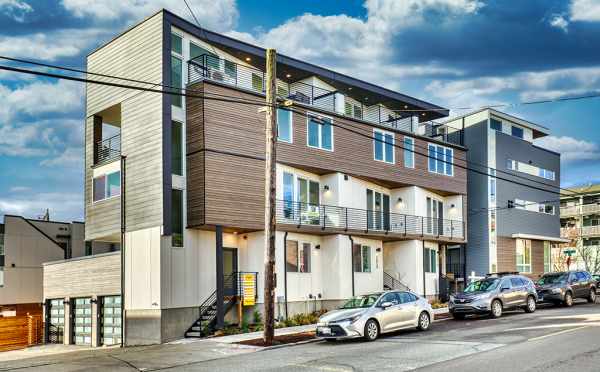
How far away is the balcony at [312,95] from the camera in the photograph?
91.9 feet

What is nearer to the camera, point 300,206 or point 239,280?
point 239,280

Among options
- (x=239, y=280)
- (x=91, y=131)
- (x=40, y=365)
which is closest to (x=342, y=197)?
(x=239, y=280)

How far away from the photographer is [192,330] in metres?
25.4

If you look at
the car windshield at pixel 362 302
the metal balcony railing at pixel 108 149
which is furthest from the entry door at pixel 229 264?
the car windshield at pixel 362 302

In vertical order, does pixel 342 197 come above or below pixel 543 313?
above

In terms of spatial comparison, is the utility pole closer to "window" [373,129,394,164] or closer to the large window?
the large window

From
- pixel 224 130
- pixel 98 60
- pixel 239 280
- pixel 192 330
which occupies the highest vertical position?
pixel 98 60

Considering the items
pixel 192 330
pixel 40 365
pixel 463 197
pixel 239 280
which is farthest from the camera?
pixel 463 197

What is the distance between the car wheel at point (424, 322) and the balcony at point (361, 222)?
9.38m

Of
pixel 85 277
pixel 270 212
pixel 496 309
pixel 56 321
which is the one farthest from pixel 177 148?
pixel 496 309

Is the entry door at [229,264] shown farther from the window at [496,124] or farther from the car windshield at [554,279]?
the window at [496,124]

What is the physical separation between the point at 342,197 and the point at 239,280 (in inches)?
297

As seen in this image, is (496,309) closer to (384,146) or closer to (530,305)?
(530,305)

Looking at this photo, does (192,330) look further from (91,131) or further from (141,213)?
(91,131)
